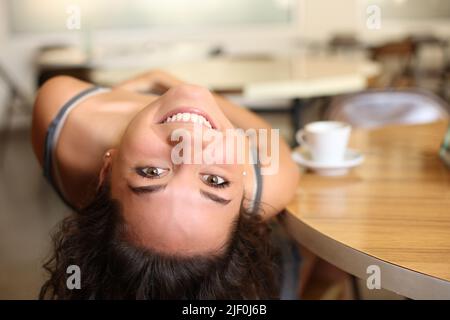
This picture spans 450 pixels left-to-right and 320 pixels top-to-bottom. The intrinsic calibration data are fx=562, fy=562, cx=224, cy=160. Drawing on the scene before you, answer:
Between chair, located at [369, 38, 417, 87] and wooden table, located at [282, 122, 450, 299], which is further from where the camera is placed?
chair, located at [369, 38, 417, 87]

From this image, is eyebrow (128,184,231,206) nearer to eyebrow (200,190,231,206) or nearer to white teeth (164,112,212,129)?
eyebrow (200,190,231,206)

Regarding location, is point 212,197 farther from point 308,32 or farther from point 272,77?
point 308,32

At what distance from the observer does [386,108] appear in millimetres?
2059

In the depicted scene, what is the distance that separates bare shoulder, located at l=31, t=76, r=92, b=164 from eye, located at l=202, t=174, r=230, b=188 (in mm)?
440

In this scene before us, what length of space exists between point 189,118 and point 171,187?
14cm

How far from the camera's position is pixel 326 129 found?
4.68 ft

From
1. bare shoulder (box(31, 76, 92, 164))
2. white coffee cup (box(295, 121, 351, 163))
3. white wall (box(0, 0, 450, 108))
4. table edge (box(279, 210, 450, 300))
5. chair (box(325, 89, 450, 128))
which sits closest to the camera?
table edge (box(279, 210, 450, 300))

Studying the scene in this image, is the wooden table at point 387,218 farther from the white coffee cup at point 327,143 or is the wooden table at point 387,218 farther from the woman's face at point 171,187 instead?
the woman's face at point 171,187

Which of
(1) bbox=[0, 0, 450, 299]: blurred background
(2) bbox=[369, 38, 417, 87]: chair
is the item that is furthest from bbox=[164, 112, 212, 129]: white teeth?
(2) bbox=[369, 38, 417, 87]: chair

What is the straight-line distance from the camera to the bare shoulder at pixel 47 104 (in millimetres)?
1201

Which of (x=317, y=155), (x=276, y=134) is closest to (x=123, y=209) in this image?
(x=276, y=134)

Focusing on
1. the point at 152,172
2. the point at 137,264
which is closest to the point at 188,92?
the point at 152,172

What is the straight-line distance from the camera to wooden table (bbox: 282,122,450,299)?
2.91 ft

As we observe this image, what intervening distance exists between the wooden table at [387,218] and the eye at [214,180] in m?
0.22
